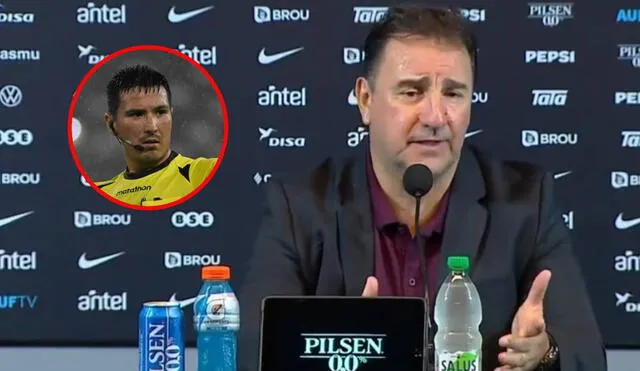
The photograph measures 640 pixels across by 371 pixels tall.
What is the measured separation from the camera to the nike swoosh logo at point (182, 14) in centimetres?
306

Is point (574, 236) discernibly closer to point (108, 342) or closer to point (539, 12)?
point (539, 12)

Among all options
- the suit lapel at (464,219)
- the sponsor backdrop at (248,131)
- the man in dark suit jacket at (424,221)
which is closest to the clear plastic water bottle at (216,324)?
the man in dark suit jacket at (424,221)

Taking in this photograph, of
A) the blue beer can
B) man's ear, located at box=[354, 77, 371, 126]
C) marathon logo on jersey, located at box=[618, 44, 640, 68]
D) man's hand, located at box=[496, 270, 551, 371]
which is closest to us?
the blue beer can

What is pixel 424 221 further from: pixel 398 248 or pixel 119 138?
pixel 119 138

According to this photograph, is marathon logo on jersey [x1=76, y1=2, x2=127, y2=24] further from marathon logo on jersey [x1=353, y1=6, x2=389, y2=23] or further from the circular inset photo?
marathon logo on jersey [x1=353, y1=6, x2=389, y2=23]

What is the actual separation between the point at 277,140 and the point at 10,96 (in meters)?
0.84

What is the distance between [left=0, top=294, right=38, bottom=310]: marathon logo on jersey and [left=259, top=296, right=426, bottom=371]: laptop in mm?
1547

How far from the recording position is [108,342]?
10.2 feet

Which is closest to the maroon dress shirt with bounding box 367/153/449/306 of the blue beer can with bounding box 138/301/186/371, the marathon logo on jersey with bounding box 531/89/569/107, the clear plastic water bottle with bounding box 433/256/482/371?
the clear plastic water bottle with bounding box 433/256/482/371

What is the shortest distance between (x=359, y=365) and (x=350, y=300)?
0.12m

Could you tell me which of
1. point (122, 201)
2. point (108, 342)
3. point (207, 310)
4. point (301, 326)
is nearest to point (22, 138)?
point (122, 201)

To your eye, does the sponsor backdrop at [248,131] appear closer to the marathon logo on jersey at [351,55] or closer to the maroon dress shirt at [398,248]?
the marathon logo on jersey at [351,55]

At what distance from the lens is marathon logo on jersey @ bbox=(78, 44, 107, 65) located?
10.0 ft

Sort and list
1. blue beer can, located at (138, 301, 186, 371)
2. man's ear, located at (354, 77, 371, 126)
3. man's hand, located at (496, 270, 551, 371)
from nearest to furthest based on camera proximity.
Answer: blue beer can, located at (138, 301, 186, 371)
man's hand, located at (496, 270, 551, 371)
man's ear, located at (354, 77, 371, 126)
